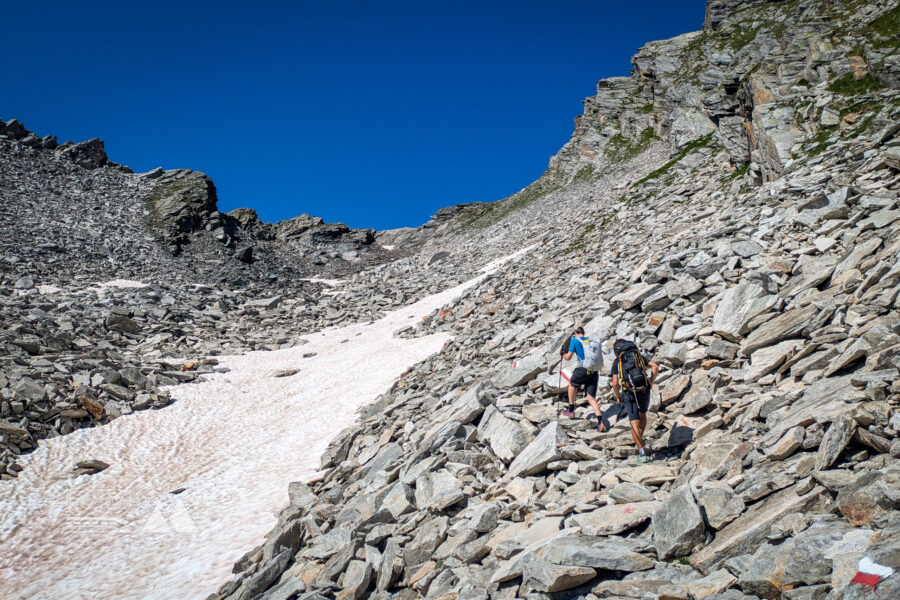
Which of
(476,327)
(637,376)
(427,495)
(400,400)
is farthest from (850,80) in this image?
(427,495)

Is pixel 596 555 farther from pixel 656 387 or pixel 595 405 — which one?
pixel 656 387

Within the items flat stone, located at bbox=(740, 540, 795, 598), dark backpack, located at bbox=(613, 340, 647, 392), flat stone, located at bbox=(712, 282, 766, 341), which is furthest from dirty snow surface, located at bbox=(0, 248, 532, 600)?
flat stone, located at bbox=(712, 282, 766, 341)

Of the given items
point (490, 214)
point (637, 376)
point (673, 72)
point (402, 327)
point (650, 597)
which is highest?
point (673, 72)

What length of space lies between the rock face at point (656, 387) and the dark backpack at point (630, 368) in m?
1.04

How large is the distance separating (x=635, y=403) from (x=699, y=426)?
1084 millimetres

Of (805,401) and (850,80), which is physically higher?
(850,80)

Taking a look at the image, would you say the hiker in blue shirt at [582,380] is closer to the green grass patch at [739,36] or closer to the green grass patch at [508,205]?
the green grass patch at [739,36]

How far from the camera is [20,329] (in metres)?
23.8

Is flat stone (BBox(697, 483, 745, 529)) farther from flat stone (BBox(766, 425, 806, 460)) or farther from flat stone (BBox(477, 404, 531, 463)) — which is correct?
flat stone (BBox(477, 404, 531, 463))

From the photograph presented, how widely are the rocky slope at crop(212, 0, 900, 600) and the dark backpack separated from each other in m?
1.02

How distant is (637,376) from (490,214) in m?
68.6

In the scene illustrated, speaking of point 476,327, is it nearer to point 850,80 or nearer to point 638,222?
point 638,222

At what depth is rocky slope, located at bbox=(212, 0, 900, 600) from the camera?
5.16 meters

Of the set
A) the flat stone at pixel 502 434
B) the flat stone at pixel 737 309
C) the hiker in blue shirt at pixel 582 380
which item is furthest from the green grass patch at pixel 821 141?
the flat stone at pixel 502 434
